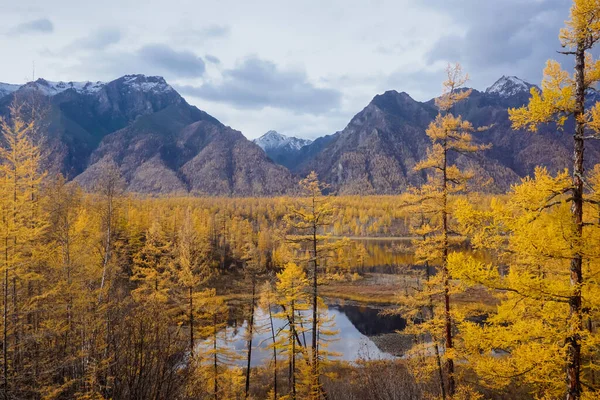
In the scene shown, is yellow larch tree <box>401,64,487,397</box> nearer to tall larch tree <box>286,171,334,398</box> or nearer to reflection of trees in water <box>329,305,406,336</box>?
tall larch tree <box>286,171,334,398</box>

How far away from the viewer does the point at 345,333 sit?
40406mm

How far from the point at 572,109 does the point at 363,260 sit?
268ft

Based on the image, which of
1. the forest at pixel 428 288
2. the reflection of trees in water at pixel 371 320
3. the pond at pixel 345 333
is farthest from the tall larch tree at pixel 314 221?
the reflection of trees in water at pixel 371 320

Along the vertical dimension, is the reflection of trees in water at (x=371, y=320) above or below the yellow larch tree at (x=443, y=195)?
below

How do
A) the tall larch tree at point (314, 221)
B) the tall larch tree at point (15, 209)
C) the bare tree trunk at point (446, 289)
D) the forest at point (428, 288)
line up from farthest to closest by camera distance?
the tall larch tree at point (314, 221) → the bare tree trunk at point (446, 289) → the tall larch tree at point (15, 209) → the forest at point (428, 288)

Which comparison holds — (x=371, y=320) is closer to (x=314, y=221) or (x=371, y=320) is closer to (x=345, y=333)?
(x=345, y=333)

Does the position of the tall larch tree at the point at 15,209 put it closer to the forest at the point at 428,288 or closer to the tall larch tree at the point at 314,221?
the forest at the point at 428,288

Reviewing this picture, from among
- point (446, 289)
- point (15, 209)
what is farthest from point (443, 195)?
point (15, 209)

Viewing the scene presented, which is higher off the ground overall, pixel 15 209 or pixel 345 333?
pixel 15 209

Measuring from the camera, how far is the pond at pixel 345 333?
3369cm

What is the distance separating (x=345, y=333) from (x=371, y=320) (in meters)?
6.13

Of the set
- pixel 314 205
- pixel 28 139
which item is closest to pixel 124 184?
pixel 28 139

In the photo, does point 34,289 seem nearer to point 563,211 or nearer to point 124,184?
point 124,184

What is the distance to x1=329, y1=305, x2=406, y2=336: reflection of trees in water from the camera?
41.6m
